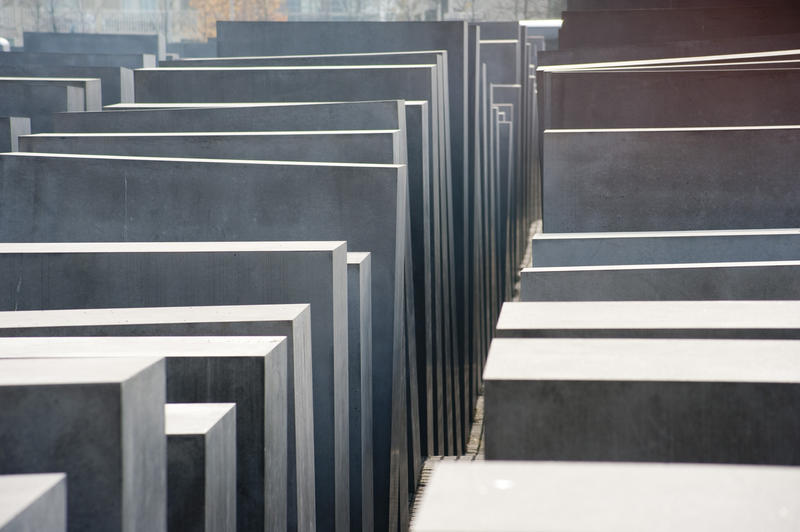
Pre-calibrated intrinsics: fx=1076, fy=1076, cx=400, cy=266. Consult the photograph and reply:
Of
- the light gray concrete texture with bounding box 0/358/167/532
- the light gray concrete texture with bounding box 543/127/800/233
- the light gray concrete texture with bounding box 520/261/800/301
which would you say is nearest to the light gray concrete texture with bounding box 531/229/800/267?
the light gray concrete texture with bounding box 520/261/800/301

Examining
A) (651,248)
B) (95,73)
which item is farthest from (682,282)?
(95,73)

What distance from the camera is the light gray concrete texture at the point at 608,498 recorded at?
196cm

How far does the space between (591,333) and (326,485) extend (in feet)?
8.29

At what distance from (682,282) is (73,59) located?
16467 mm

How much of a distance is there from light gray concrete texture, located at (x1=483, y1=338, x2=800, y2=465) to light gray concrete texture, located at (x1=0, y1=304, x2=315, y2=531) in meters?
1.23

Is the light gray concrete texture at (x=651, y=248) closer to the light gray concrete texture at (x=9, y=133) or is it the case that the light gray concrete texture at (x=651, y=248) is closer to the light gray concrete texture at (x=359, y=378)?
the light gray concrete texture at (x=359, y=378)

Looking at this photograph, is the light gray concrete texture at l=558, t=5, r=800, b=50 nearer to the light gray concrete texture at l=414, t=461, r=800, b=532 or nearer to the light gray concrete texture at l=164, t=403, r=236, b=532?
the light gray concrete texture at l=164, t=403, r=236, b=532

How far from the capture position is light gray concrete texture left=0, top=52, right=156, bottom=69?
17047mm

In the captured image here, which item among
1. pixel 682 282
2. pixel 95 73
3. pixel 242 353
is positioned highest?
pixel 95 73

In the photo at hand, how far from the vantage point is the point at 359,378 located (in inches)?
247

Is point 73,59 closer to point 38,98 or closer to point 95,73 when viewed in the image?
point 95,73

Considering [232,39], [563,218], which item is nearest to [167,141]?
[563,218]

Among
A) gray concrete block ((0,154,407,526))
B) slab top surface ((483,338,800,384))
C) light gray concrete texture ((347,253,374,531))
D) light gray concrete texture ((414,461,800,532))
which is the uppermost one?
gray concrete block ((0,154,407,526))

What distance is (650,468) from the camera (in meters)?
2.22
